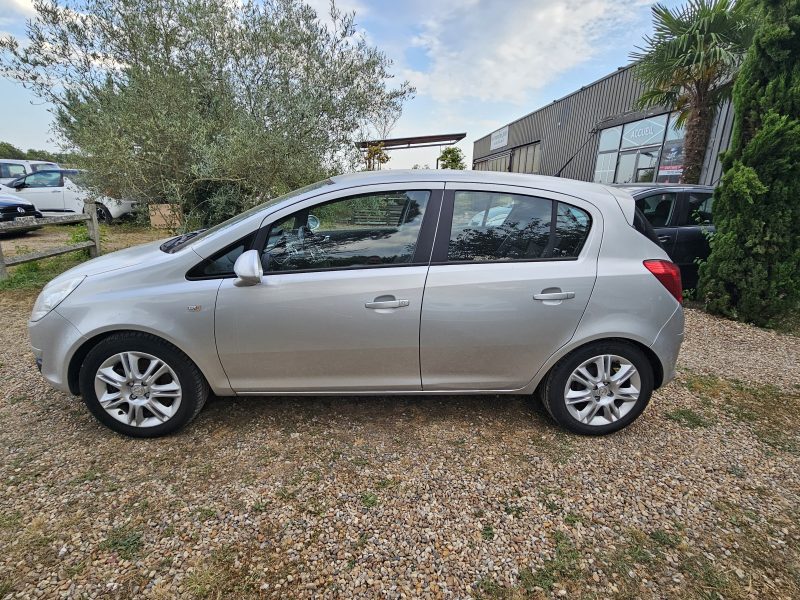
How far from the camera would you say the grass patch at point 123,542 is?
5.67 ft

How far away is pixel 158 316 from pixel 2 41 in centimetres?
744

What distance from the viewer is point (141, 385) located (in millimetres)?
2354

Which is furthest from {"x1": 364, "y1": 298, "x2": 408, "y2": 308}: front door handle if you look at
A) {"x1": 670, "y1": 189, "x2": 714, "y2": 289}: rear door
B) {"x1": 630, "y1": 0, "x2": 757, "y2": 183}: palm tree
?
{"x1": 630, "y1": 0, "x2": 757, "y2": 183}: palm tree

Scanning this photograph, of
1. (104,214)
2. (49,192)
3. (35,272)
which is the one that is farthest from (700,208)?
(49,192)

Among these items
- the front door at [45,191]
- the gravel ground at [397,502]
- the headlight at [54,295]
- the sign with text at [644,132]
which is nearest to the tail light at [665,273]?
the gravel ground at [397,502]

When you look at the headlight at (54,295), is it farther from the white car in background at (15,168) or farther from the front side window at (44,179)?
the white car in background at (15,168)

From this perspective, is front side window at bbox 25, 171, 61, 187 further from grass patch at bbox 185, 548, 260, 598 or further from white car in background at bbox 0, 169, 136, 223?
grass patch at bbox 185, 548, 260, 598

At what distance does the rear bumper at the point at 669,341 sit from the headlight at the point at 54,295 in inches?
135

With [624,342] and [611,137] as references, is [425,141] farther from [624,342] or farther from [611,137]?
[624,342]

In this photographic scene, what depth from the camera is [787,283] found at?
4656mm

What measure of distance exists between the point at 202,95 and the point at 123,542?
728 cm

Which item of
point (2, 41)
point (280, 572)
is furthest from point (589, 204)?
point (2, 41)

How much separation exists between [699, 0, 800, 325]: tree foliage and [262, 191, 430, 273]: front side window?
4405 mm

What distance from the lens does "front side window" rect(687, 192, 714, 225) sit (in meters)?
5.41
